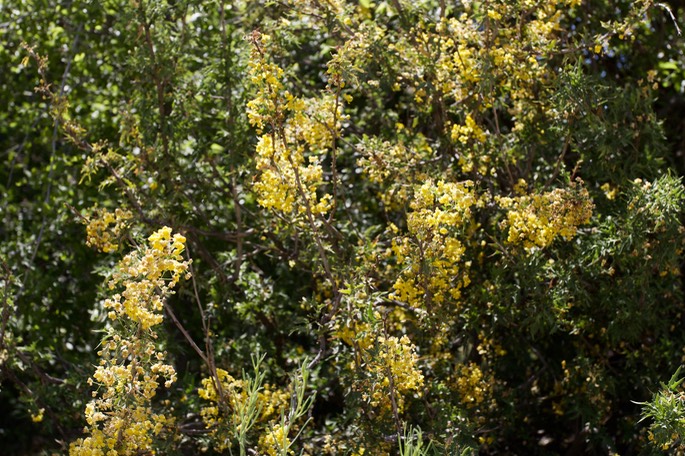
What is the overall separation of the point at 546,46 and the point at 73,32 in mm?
2149

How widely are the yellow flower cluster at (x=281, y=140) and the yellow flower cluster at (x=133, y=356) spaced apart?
43 centimetres

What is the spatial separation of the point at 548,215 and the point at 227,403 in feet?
3.92

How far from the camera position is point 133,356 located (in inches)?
98.7

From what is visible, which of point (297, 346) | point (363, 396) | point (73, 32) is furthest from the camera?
point (73, 32)

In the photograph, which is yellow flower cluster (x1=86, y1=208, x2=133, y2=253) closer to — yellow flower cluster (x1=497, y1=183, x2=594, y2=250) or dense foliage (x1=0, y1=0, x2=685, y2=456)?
dense foliage (x1=0, y1=0, x2=685, y2=456)

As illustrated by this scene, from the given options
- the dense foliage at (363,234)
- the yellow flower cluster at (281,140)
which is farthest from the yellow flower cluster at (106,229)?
the yellow flower cluster at (281,140)

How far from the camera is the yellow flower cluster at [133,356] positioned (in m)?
2.47

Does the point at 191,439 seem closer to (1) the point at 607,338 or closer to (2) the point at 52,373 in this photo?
(2) the point at 52,373

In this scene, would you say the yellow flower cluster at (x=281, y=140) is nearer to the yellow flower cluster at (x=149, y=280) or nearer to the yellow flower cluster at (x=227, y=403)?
the yellow flower cluster at (x=149, y=280)

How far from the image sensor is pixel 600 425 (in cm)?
349

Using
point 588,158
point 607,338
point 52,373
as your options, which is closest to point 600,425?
point 607,338

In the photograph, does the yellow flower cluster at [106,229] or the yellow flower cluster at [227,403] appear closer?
the yellow flower cluster at [227,403]

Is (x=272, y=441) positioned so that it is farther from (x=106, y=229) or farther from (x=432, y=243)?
(x=106, y=229)

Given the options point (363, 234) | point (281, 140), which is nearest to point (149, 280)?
point (281, 140)
